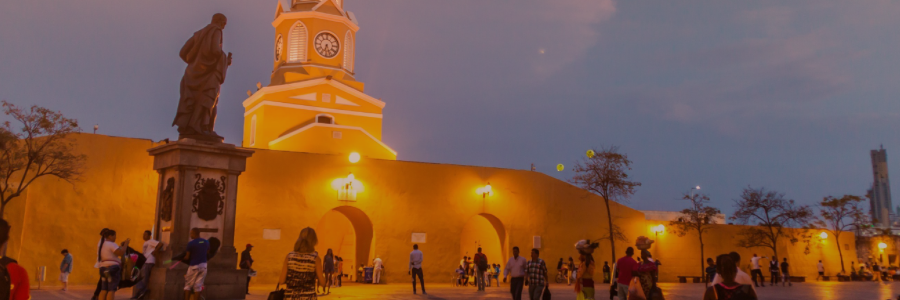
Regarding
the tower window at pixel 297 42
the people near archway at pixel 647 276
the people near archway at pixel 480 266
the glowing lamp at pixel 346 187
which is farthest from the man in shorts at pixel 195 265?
the tower window at pixel 297 42

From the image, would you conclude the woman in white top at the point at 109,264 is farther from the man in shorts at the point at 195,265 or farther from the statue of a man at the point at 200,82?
the statue of a man at the point at 200,82

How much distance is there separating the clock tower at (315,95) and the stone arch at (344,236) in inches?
148

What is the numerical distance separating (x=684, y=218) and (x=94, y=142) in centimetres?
2264

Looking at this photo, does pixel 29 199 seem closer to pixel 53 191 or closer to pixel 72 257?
pixel 53 191

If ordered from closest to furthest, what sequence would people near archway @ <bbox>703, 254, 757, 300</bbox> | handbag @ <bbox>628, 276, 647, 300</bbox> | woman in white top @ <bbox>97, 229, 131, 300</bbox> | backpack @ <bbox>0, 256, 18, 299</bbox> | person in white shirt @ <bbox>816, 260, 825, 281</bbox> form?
backpack @ <bbox>0, 256, 18, 299</bbox> < people near archway @ <bbox>703, 254, 757, 300</bbox> < handbag @ <bbox>628, 276, 647, 300</bbox> < woman in white top @ <bbox>97, 229, 131, 300</bbox> < person in white shirt @ <bbox>816, 260, 825, 281</bbox>

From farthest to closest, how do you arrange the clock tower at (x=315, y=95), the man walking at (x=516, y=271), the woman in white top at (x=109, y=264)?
the clock tower at (x=315, y=95) < the man walking at (x=516, y=271) < the woman in white top at (x=109, y=264)

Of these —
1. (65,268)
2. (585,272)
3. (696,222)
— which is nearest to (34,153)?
(65,268)

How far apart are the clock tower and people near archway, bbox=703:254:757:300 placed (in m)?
24.0

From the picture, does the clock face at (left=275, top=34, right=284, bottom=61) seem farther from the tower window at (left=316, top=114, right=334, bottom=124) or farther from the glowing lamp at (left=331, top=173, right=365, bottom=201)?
the glowing lamp at (left=331, top=173, right=365, bottom=201)

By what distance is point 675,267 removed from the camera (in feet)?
93.6

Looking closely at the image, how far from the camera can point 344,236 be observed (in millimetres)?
26984

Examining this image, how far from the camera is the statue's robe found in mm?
13031

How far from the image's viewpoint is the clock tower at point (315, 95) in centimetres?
2991

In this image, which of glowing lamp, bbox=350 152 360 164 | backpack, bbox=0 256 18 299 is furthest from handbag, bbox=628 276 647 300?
glowing lamp, bbox=350 152 360 164
